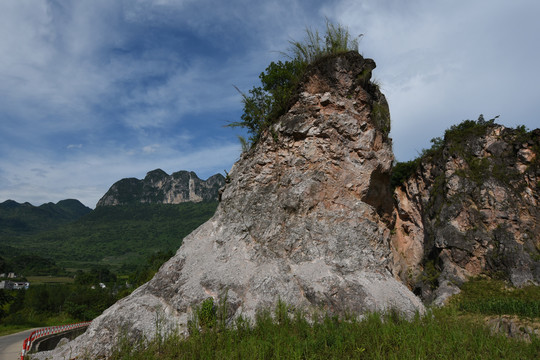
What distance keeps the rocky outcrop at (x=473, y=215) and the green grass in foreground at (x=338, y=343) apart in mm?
8899

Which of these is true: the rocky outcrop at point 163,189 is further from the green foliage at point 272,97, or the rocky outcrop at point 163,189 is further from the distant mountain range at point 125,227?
the green foliage at point 272,97

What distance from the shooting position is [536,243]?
567 inches

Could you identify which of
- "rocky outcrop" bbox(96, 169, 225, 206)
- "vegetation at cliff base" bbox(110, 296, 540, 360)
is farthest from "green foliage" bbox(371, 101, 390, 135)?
"rocky outcrop" bbox(96, 169, 225, 206)

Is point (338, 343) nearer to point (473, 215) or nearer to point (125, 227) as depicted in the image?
point (473, 215)

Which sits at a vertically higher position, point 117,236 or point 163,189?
point 163,189

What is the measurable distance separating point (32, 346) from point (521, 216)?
70.5ft

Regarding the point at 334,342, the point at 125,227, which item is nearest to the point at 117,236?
the point at 125,227

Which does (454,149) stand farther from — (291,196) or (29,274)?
(29,274)

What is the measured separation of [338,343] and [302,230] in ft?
14.6

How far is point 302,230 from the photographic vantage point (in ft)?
32.2

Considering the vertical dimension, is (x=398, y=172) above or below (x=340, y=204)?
above

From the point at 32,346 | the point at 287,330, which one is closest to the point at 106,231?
the point at 32,346

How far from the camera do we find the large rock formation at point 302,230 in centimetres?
825

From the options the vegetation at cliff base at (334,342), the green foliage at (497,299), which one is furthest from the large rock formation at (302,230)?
the green foliage at (497,299)
